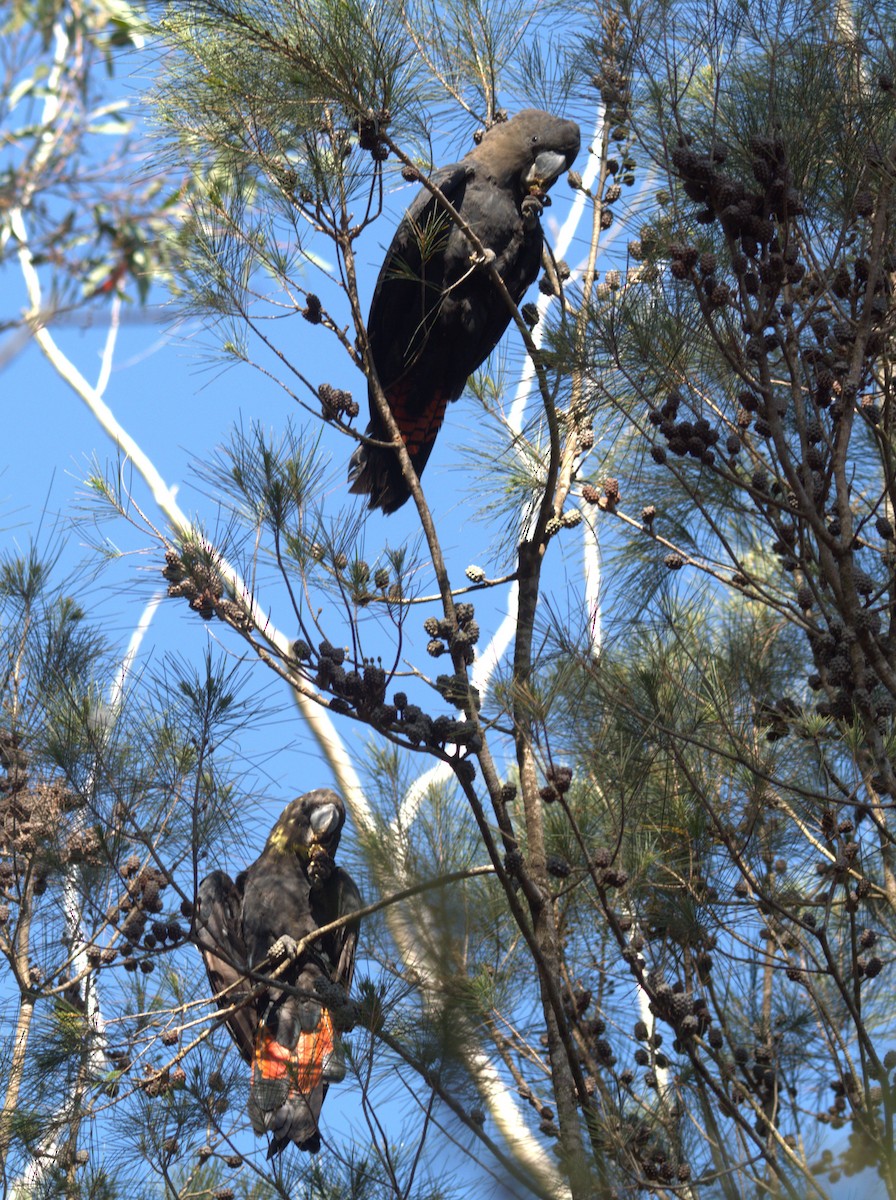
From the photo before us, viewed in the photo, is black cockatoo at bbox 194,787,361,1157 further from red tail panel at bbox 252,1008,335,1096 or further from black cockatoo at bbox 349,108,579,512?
black cockatoo at bbox 349,108,579,512

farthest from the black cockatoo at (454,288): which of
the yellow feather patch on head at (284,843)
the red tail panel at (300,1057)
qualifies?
the red tail panel at (300,1057)

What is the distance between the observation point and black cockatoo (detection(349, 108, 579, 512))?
3.03m

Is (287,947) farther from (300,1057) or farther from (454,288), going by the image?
(454,288)

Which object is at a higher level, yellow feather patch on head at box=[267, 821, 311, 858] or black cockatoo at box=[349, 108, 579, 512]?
black cockatoo at box=[349, 108, 579, 512]

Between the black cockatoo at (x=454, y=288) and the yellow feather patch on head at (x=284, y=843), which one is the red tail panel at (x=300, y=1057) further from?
the black cockatoo at (x=454, y=288)

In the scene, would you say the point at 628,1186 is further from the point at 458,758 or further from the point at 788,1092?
the point at 788,1092

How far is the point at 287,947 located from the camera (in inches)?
90.0

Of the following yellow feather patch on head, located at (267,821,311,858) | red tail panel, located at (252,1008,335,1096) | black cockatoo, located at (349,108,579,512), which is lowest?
red tail panel, located at (252,1008,335,1096)

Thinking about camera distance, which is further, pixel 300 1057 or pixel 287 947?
pixel 300 1057

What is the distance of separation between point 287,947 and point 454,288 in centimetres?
143

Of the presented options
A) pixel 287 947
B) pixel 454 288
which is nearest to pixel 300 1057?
pixel 287 947

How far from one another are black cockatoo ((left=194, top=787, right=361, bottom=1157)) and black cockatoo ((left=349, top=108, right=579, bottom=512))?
0.74m

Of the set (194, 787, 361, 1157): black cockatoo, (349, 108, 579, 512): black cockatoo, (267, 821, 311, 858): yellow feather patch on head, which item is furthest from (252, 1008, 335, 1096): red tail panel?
(349, 108, 579, 512): black cockatoo

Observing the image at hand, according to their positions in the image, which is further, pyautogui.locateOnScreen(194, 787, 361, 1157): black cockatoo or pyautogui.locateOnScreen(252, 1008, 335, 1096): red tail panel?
pyautogui.locateOnScreen(194, 787, 361, 1157): black cockatoo
